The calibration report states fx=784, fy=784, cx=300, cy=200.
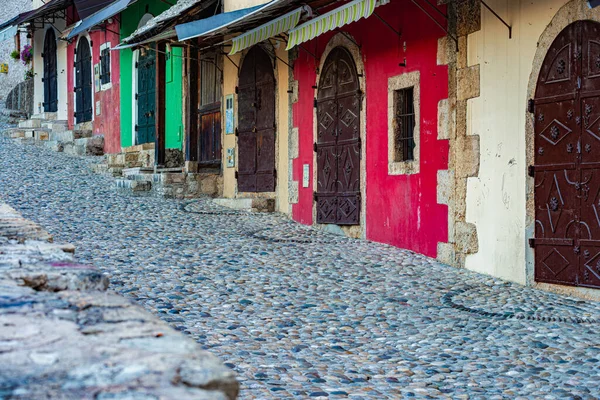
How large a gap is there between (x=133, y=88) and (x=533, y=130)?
11405 mm

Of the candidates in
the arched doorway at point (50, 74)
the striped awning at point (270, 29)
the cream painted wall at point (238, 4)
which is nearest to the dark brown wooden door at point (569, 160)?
the striped awning at point (270, 29)

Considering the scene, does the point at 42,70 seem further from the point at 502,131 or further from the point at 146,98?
the point at 502,131

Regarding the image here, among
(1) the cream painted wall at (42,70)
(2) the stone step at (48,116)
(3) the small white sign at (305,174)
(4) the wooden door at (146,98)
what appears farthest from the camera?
(2) the stone step at (48,116)

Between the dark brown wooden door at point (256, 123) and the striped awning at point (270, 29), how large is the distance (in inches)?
50.3

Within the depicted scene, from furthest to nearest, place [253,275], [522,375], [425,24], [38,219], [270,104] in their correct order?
[270,104], [38,219], [425,24], [253,275], [522,375]

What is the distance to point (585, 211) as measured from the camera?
6.57 m

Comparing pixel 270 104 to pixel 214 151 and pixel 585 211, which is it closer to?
pixel 214 151

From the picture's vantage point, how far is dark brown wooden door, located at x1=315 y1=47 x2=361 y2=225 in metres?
9.96

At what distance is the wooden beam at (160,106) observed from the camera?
572 inches

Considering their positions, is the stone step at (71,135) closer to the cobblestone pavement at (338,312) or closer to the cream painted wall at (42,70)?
the cream painted wall at (42,70)

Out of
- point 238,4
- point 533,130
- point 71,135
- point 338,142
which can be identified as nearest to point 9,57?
point 71,135

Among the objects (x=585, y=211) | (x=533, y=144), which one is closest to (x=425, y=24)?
(x=533, y=144)

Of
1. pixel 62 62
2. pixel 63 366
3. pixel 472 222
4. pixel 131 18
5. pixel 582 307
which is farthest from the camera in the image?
pixel 62 62

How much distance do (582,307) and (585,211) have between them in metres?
0.86
